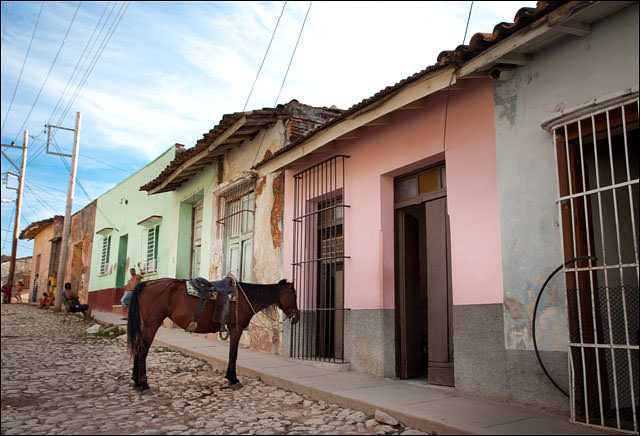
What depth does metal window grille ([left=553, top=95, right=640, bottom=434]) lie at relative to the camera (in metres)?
3.66

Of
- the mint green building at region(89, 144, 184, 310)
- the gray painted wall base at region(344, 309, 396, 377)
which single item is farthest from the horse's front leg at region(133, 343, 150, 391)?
the mint green building at region(89, 144, 184, 310)

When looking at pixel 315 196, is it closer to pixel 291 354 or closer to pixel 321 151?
pixel 321 151

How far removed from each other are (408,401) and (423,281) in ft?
8.78

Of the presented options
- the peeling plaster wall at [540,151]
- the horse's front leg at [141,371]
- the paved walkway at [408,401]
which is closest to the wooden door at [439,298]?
the paved walkway at [408,401]

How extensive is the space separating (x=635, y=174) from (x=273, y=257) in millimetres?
5659

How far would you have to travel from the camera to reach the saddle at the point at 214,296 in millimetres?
6055

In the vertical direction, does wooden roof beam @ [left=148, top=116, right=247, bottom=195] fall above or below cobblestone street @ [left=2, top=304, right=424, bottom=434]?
above

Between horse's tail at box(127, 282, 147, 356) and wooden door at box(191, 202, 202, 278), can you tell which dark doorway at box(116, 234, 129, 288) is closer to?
wooden door at box(191, 202, 202, 278)

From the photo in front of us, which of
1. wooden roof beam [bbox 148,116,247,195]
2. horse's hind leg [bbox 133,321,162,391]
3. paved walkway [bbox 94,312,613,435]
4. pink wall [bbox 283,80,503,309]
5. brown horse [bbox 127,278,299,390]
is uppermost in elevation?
wooden roof beam [bbox 148,116,247,195]

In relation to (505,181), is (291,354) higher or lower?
lower

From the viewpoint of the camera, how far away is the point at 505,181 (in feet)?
15.3

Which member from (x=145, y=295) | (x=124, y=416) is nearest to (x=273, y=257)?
(x=145, y=295)

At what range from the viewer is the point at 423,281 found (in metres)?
7.09

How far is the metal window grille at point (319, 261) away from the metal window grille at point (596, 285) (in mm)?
3433
